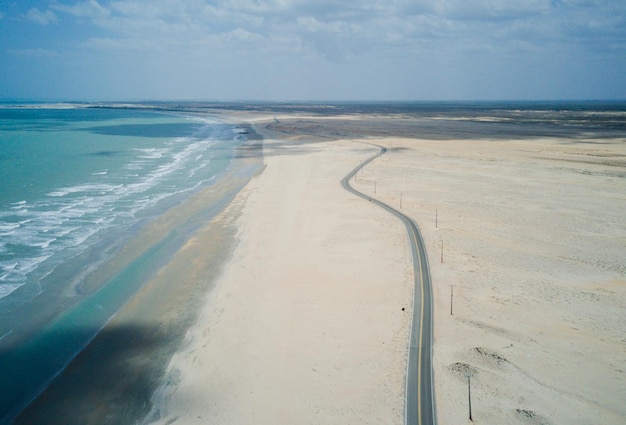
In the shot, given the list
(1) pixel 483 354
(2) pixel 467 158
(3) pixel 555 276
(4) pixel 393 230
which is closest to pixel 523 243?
(3) pixel 555 276

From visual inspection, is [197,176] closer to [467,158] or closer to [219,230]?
[219,230]

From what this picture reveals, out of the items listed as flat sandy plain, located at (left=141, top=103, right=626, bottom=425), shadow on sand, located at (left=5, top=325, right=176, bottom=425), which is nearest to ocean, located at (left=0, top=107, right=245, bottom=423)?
shadow on sand, located at (left=5, top=325, right=176, bottom=425)

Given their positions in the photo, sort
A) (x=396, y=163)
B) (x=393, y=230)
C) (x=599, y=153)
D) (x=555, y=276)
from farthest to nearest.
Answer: (x=599, y=153)
(x=396, y=163)
(x=393, y=230)
(x=555, y=276)

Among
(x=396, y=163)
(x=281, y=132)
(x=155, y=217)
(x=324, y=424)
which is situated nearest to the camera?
(x=324, y=424)

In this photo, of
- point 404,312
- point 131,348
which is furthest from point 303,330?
point 131,348

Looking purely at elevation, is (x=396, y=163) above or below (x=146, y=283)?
above

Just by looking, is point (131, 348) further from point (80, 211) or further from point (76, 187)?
point (76, 187)

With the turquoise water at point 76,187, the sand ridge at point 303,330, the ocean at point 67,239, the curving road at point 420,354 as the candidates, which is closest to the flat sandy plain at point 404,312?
the sand ridge at point 303,330
